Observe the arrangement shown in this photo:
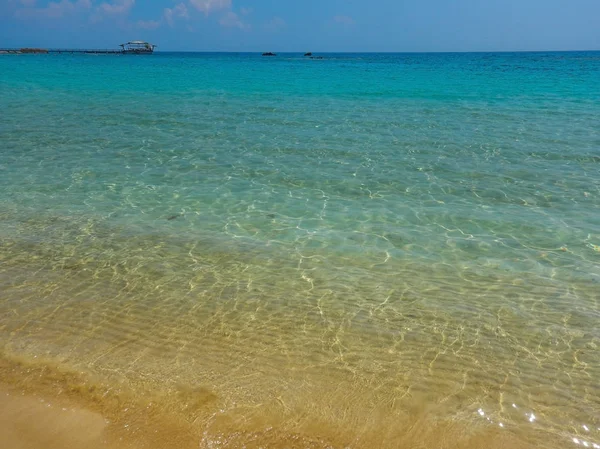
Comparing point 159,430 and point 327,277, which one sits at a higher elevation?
point 159,430

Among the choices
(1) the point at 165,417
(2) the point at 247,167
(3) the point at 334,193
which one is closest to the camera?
(1) the point at 165,417

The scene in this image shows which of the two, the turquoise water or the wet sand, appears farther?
the turquoise water

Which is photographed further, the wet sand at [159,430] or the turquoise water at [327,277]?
the turquoise water at [327,277]

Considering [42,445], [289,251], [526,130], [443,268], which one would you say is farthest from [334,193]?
[526,130]

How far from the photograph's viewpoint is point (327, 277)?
700cm

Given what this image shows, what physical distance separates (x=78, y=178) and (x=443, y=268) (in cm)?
947

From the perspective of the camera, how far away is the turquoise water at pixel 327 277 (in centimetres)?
457

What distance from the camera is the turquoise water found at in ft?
15.0

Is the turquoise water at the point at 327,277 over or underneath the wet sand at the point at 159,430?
underneath

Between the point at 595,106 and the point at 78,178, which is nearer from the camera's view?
the point at 78,178

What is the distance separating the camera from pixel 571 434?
4.10 meters

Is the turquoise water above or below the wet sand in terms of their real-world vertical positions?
below

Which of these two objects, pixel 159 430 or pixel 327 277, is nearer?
pixel 159 430

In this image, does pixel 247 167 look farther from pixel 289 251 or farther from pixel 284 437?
pixel 284 437
